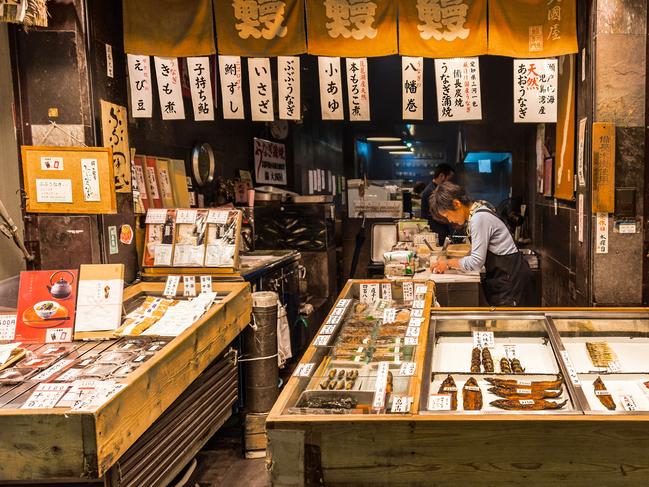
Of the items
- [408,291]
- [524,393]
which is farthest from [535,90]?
[524,393]

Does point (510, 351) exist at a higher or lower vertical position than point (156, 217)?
lower

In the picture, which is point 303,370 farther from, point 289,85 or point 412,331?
point 289,85

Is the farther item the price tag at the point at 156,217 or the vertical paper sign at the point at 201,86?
the vertical paper sign at the point at 201,86

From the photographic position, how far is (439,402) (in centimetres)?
297

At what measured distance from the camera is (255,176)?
1077cm

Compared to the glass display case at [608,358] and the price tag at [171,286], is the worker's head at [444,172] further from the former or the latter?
the glass display case at [608,358]

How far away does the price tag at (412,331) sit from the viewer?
3955mm

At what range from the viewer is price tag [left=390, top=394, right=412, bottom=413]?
9.32 ft

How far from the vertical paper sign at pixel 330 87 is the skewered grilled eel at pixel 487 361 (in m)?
3.67

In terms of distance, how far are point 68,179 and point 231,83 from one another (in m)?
2.32

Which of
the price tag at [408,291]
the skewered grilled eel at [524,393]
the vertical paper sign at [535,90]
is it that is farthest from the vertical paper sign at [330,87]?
the skewered grilled eel at [524,393]

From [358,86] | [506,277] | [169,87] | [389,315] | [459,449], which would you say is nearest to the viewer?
[459,449]

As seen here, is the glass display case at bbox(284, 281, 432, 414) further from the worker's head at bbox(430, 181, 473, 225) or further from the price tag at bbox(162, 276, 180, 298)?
the price tag at bbox(162, 276, 180, 298)

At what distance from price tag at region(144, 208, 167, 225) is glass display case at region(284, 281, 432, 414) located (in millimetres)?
1990
